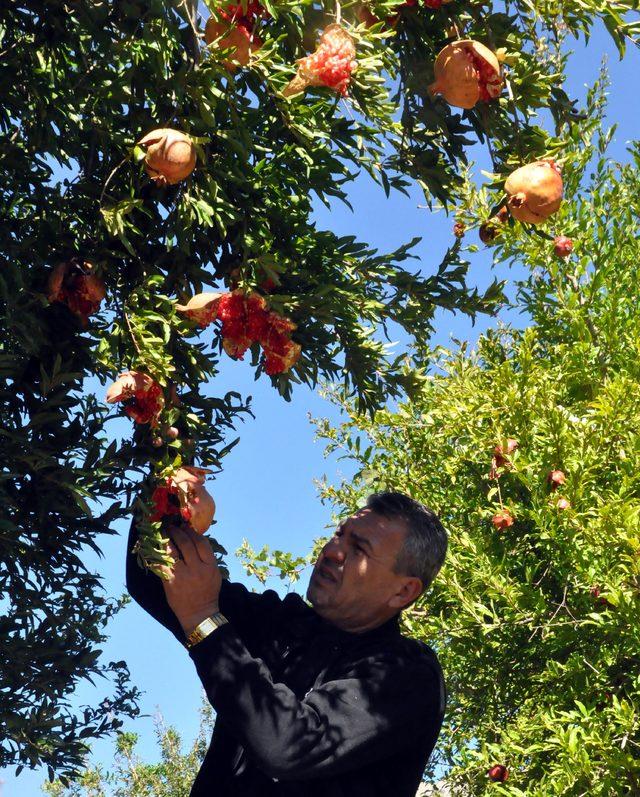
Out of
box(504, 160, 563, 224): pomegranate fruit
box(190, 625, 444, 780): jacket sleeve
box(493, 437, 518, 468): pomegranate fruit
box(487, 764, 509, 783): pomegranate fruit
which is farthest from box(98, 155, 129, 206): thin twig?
box(487, 764, 509, 783): pomegranate fruit

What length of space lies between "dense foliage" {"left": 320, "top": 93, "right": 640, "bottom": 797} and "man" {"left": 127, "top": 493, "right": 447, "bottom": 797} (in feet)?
9.76

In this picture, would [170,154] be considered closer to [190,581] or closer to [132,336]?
[132,336]

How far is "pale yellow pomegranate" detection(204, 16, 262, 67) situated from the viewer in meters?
2.63

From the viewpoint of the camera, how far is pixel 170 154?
2.56 meters

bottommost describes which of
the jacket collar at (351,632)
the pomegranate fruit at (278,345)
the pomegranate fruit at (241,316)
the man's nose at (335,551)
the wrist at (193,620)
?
the jacket collar at (351,632)

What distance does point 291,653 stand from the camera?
3.17m

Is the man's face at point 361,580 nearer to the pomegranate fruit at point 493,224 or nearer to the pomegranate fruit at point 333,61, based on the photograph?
the pomegranate fruit at point 493,224

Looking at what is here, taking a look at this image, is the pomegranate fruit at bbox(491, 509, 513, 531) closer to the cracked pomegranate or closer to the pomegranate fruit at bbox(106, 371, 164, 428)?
the pomegranate fruit at bbox(106, 371, 164, 428)

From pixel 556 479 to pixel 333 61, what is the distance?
4.53m

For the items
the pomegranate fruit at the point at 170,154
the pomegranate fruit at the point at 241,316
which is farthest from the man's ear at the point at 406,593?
the pomegranate fruit at the point at 170,154

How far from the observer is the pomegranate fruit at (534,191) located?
2.86 m

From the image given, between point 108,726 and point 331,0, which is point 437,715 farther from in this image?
point 331,0

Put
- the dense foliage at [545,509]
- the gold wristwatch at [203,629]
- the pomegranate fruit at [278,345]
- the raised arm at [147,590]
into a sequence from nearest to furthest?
the gold wristwatch at [203,629] → the pomegranate fruit at [278,345] → the raised arm at [147,590] → the dense foliage at [545,509]

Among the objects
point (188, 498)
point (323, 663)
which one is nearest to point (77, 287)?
point (188, 498)
